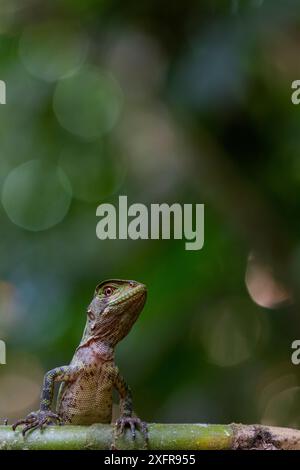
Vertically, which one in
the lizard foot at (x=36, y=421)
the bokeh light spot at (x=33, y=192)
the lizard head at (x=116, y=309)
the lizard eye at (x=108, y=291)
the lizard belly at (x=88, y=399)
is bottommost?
the lizard foot at (x=36, y=421)

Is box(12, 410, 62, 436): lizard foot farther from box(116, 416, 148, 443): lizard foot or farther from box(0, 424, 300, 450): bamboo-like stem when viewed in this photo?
box(116, 416, 148, 443): lizard foot

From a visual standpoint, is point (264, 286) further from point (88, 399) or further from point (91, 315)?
point (88, 399)

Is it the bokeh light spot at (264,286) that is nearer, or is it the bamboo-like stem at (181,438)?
the bamboo-like stem at (181,438)

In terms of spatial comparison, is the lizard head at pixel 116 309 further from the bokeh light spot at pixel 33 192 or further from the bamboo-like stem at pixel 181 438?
the bokeh light spot at pixel 33 192

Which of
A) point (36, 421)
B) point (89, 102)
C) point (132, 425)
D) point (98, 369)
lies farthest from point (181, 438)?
point (89, 102)

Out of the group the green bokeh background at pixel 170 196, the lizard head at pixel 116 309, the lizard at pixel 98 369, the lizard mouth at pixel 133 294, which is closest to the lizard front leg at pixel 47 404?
the lizard at pixel 98 369

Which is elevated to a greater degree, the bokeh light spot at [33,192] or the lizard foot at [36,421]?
the bokeh light spot at [33,192]

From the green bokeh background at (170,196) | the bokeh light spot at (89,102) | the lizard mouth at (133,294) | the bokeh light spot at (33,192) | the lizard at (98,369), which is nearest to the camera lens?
the lizard at (98,369)
